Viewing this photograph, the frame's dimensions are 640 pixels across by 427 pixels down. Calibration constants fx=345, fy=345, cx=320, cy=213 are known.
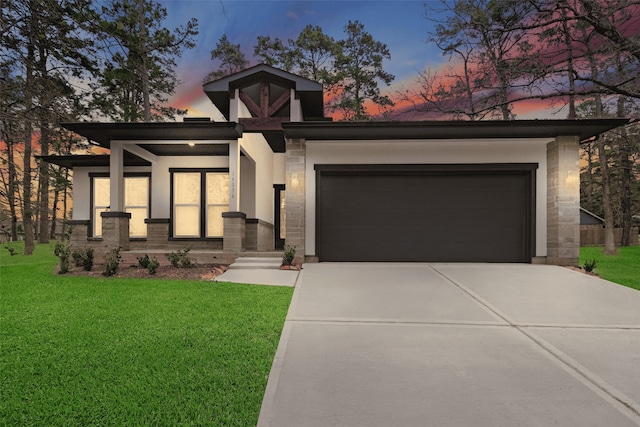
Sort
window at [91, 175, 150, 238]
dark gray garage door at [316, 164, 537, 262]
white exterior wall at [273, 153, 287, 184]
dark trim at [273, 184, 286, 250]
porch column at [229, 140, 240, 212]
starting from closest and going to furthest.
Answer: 1. dark gray garage door at [316, 164, 537, 262]
2. porch column at [229, 140, 240, 212]
3. window at [91, 175, 150, 238]
4. dark trim at [273, 184, 286, 250]
5. white exterior wall at [273, 153, 287, 184]

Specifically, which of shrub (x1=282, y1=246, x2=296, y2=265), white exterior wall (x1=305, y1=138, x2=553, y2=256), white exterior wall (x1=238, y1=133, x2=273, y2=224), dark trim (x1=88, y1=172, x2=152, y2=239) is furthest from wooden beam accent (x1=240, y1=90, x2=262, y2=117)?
shrub (x1=282, y1=246, x2=296, y2=265)

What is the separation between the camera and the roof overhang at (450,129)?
8.26 metres

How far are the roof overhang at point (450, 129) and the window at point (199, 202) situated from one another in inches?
145

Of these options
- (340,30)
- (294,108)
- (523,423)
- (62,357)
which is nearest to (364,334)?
(523,423)

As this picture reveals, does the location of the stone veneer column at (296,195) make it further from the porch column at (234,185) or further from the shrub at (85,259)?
the shrub at (85,259)

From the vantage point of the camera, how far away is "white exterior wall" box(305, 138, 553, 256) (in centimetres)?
887

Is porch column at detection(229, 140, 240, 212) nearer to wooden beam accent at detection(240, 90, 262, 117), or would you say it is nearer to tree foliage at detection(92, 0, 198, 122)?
wooden beam accent at detection(240, 90, 262, 117)

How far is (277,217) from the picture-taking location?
41.8 feet

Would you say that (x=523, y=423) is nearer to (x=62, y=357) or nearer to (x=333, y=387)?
(x=333, y=387)

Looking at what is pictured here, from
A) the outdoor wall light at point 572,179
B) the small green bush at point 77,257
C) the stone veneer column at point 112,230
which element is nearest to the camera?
the small green bush at point 77,257

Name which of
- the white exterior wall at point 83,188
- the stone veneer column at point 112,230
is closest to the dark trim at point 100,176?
the white exterior wall at point 83,188

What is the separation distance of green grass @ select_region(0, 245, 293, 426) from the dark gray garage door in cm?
383

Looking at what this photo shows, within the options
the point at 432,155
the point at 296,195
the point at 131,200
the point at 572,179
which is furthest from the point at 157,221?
the point at 572,179

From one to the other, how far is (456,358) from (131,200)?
1157 cm
